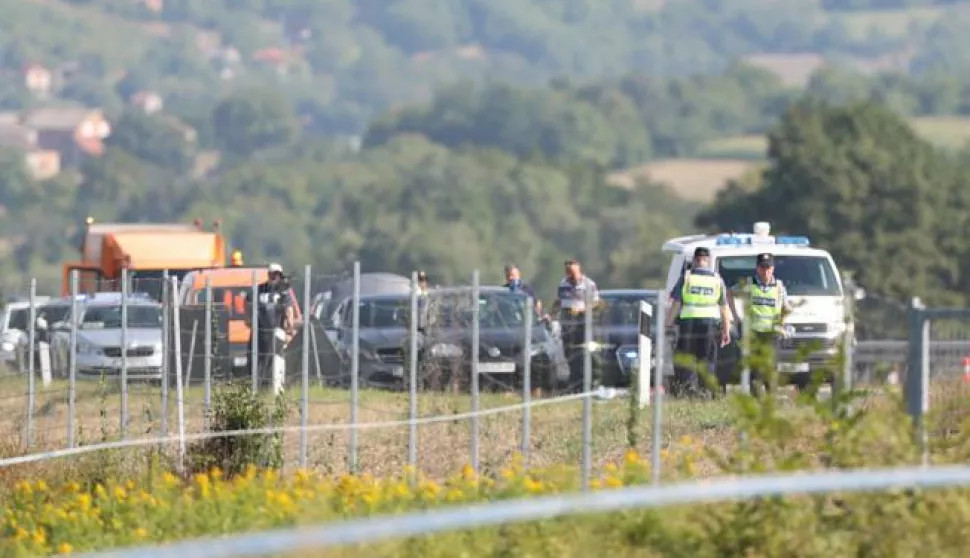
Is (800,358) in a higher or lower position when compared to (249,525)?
higher

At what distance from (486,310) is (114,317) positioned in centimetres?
889

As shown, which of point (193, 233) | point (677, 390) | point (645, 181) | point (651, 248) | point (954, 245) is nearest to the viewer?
point (677, 390)

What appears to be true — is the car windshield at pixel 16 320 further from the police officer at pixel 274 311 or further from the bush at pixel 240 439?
the bush at pixel 240 439

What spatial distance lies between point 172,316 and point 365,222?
154997 mm

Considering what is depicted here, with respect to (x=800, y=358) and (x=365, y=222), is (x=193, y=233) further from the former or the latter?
(x=365, y=222)

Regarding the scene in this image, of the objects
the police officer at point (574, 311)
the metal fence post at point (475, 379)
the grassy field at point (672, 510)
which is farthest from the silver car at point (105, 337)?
the grassy field at point (672, 510)

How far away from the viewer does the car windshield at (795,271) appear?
2552 cm

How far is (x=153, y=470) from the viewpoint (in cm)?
1716

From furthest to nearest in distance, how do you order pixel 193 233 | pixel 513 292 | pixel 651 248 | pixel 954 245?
pixel 651 248 < pixel 954 245 < pixel 193 233 < pixel 513 292

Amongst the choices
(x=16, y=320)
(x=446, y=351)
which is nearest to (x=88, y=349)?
(x=16, y=320)

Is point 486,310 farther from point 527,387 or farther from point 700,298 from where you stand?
point 527,387

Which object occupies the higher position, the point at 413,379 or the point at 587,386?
the point at 587,386

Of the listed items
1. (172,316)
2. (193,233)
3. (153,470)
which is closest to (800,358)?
(153,470)

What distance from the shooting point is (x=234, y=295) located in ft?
87.7
